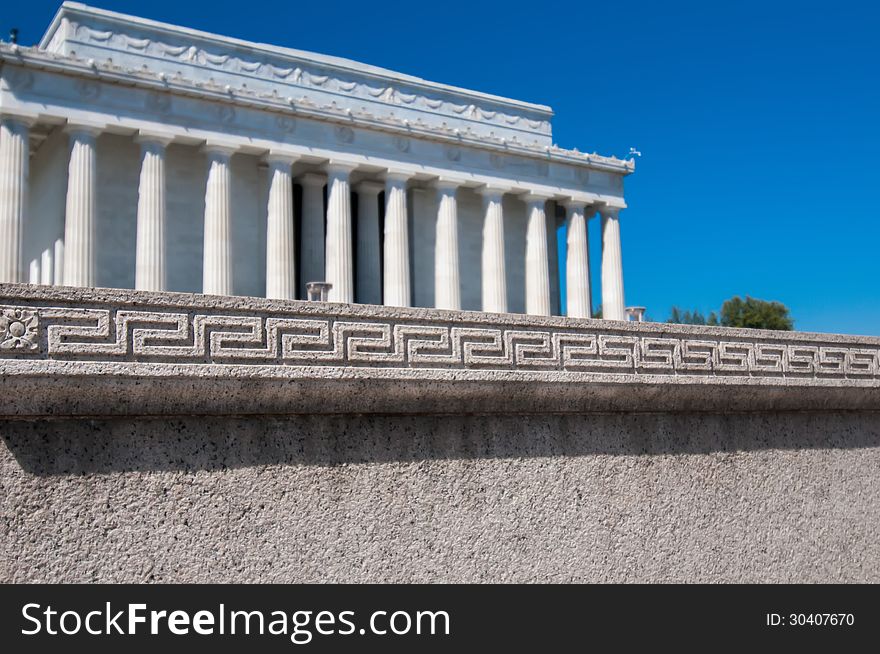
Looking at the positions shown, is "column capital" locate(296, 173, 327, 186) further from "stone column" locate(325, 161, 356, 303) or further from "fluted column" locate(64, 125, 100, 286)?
"fluted column" locate(64, 125, 100, 286)

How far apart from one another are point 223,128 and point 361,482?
3331cm

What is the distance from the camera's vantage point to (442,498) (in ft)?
20.5

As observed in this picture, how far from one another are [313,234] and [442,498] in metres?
35.3

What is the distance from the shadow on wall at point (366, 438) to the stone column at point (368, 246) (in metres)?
34.6

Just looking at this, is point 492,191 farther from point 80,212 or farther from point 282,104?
point 80,212

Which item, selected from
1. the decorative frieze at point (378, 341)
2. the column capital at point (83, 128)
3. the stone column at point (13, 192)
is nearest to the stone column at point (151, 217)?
the column capital at point (83, 128)

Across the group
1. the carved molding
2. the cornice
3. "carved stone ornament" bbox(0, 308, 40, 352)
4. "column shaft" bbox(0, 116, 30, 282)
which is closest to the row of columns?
"column shaft" bbox(0, 116, 30, 282)

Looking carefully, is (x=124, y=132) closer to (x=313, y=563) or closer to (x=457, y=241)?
(x=457, y=241)

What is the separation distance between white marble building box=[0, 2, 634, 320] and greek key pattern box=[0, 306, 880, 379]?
29.4 meters

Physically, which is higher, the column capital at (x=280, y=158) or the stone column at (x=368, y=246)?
the column capital at (x=280, y=158)

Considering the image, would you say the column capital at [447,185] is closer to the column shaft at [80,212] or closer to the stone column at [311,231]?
the stone column at [311,231]

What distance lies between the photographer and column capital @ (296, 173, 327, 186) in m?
40.7

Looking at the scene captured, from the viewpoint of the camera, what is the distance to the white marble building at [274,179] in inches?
1336

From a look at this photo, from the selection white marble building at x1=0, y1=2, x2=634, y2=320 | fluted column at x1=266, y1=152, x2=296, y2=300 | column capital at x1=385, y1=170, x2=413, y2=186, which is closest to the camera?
white marble building at x1=0, y1=2, x2=634, y2=320
